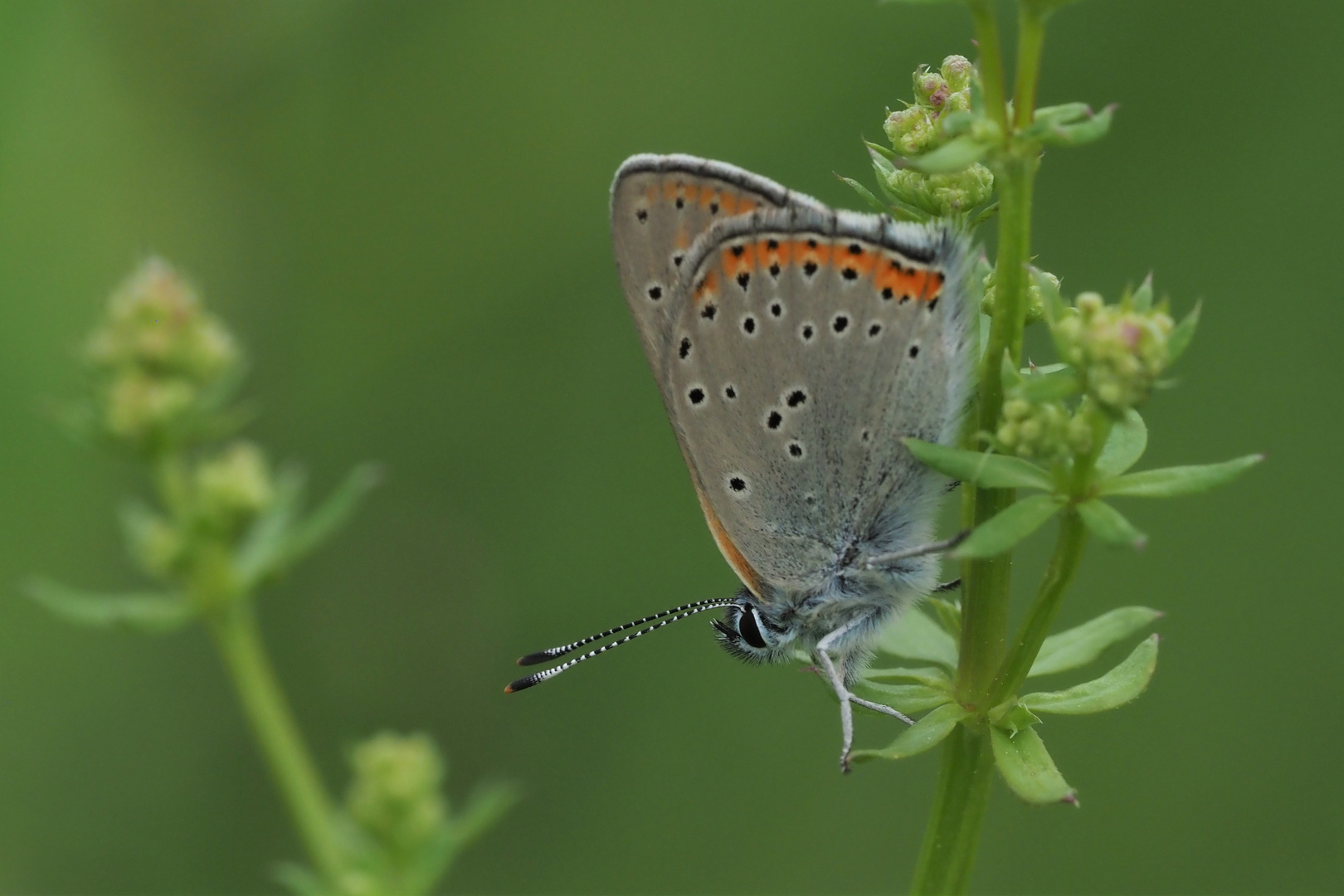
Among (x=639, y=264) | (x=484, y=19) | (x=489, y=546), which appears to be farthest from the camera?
(x=484, y=19)

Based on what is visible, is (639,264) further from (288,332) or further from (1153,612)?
(288,332)

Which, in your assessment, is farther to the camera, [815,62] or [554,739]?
[815,62]

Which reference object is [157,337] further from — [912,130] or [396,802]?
[912,130]

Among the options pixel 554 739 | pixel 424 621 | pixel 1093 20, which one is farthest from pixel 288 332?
pixel 1093 20

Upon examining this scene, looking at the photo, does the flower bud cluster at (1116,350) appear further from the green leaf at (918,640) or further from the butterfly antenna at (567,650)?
the butterfly antenna at (567,650)

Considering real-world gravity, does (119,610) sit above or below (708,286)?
above

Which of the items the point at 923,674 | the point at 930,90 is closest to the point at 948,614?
the point at 923,674
